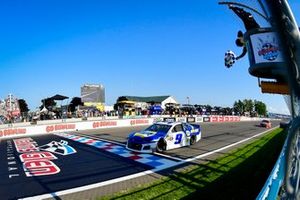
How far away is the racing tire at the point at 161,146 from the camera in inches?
577

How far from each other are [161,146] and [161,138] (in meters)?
0.38

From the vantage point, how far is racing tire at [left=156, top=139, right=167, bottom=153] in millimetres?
14655

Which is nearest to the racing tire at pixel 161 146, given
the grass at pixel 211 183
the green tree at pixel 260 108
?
the grass at pixel 211 183

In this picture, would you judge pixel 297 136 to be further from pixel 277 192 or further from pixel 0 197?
pixel 0 197

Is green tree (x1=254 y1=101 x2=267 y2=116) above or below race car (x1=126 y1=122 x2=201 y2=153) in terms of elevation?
above

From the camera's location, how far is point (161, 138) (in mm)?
14836

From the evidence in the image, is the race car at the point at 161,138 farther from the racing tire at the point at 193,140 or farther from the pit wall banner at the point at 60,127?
the pit wall banner at the point at 60,127

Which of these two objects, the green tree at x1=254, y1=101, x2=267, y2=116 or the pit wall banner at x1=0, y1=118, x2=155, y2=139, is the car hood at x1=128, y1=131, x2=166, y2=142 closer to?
the pit wall banner at x1=0, y1=118, x2=155, y2=139

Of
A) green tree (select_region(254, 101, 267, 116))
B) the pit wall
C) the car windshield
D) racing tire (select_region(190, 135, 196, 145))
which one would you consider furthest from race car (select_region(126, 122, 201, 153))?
green tree (select_region(254, 101, 267, 116))

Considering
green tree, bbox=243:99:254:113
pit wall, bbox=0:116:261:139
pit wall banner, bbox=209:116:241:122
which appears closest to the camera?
pit wall, bbox=0:116:261:139

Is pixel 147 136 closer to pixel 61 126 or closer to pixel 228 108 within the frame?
pixel 61 126

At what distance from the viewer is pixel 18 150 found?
51.4 feet

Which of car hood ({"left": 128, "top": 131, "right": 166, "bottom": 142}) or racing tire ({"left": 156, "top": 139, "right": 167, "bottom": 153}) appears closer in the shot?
car hood ({"left": 128, "top": 131, "right": 166, "bottom": 142})

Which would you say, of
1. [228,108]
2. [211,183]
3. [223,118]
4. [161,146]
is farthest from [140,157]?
[228,108]
